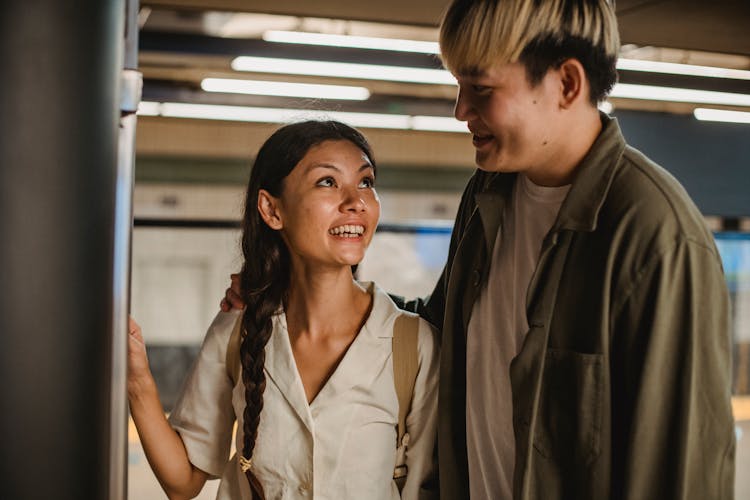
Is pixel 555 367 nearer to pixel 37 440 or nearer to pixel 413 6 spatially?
pixel 37 440

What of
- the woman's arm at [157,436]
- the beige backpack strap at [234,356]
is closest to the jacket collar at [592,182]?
the beige backpack strap at [234,356]

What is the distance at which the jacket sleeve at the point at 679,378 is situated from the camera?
1.20m

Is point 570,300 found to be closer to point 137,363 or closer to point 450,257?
point 450,257

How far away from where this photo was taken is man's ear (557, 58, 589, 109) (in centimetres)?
140

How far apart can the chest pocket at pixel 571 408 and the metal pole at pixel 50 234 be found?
34.0 inches

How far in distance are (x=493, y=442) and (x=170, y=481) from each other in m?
0.79

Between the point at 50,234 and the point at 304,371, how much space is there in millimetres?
1145

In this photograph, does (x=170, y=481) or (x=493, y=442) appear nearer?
(x=493, y=442)

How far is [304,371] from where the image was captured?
179cm

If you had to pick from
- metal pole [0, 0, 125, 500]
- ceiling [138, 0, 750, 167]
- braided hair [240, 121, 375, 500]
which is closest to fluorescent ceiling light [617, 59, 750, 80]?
ceiling [138, 0, 750, 167]

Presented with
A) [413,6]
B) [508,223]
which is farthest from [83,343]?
[413,6]

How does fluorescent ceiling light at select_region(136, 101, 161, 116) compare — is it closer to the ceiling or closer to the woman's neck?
the ceiling

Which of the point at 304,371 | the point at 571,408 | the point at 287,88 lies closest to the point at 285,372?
the point at 304,371

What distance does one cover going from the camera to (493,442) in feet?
5.17
